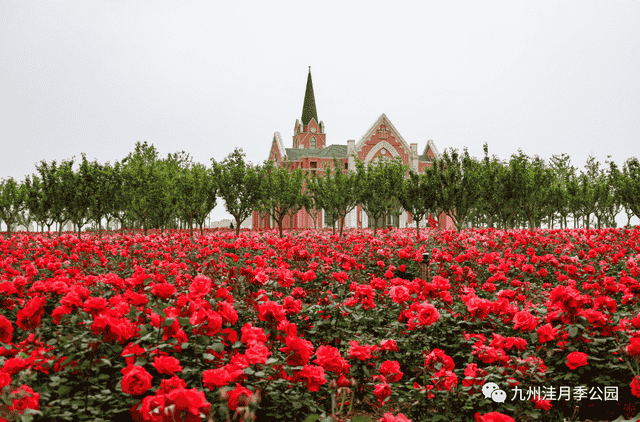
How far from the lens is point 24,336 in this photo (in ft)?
10.5

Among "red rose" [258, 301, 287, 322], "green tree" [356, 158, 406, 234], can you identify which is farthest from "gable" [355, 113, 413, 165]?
"red rose" [258, 301, 287, 322]

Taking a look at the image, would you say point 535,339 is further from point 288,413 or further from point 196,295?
point 196,295

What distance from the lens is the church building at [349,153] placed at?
141 feet

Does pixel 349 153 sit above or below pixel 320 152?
below

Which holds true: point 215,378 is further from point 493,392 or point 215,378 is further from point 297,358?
point 493,392

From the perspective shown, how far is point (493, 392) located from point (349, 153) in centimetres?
4066

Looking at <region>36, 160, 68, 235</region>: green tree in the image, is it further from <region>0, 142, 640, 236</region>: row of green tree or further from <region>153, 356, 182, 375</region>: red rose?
<region>153, 356, 182, 375</region>: red rose

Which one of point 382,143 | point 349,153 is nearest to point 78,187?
point 349,153

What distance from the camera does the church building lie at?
141 feet

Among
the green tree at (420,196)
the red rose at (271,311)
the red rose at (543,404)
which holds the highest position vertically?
the green tree at (420,196)

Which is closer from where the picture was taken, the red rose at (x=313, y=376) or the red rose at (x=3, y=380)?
the red rose at (x=3, y=380)

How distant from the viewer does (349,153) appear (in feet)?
141

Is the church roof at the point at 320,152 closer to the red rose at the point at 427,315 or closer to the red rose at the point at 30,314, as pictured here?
the red rose at the point at 427,315

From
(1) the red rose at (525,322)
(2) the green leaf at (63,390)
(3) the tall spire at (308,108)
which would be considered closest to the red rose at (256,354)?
(2) the green leaf at (63,390)
